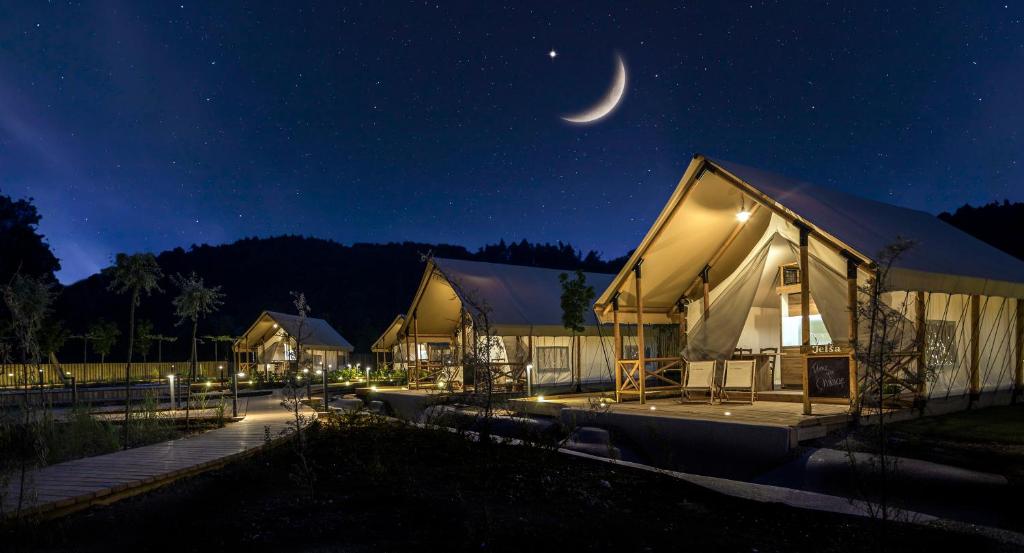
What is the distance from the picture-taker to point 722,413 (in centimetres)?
1043

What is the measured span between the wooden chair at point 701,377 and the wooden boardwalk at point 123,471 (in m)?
7.69

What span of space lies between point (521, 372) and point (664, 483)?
43.1 feet

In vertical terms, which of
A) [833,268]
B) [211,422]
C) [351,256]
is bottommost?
[211,422]

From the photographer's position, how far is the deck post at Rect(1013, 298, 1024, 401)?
14.2m

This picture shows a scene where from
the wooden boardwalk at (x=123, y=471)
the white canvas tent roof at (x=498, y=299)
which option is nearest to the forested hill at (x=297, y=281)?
the white canvas tent roof at (x=498, y=299)

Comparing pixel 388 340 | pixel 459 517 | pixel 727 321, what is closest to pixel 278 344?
pixel 388 340

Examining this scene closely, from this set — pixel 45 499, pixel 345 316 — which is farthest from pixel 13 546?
pixel 345 316

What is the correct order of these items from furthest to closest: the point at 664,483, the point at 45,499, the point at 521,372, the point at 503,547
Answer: the point at 521,372 < the point at 664,483 < the point at 45,499 < the point at 503,547

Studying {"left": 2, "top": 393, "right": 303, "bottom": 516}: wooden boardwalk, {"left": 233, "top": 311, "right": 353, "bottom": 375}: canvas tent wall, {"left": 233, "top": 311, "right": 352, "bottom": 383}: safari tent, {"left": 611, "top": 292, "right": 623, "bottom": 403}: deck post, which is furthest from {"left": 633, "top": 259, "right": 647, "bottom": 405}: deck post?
{"left": 233, "top": 311, "right": 353, "bottom": 375}: canvas tent wall

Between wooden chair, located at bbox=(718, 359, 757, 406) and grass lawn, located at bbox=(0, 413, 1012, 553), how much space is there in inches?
244

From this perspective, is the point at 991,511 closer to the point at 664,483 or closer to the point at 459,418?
the point at 664,483

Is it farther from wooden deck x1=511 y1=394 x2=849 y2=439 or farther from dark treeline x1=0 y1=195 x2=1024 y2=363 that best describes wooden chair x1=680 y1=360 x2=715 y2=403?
dark treeline x1=0 y1=195 x2=1024 y2=363

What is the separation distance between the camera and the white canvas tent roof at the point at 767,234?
10695 millimetres

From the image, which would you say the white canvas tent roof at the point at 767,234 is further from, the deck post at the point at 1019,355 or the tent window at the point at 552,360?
the tent window at the point at 552,360
